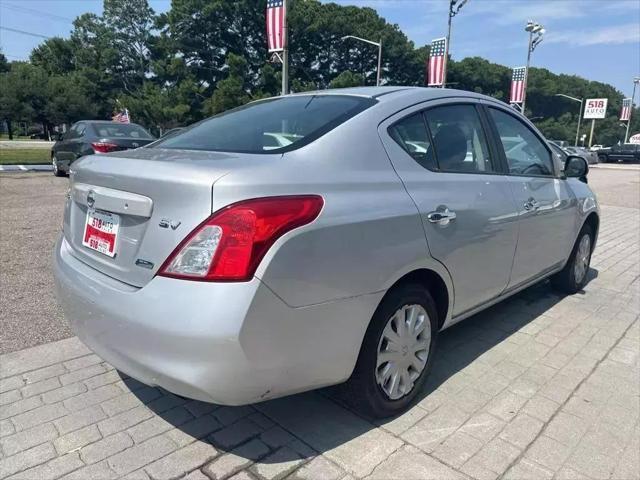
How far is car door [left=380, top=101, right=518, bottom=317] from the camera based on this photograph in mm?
2572

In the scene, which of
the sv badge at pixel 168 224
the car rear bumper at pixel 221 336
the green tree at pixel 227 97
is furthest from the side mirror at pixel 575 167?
the green tree at pixel 227 97

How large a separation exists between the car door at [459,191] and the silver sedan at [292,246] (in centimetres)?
1

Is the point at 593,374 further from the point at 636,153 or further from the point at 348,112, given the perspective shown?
the point at 636,153

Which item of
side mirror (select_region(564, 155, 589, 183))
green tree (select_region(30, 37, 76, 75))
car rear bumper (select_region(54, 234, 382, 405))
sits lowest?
car rear bumper (select_region(54, 234, 382, 405))

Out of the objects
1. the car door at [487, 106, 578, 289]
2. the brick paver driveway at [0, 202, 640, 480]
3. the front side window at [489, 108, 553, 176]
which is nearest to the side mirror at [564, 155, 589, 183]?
the car door at [487, 106, 578, 289]

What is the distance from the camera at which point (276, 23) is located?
14.7 meters

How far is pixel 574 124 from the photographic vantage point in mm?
86562

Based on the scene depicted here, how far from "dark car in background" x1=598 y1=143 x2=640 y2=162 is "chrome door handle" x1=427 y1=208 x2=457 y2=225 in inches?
1813

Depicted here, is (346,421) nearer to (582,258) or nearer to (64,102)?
(582,258)

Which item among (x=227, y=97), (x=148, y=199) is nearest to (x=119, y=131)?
(x=148, y=199)

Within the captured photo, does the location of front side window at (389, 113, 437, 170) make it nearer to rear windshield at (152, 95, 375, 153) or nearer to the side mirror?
rear windshield at (152, 95, 375, 153)

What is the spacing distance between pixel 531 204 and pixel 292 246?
2.29 m

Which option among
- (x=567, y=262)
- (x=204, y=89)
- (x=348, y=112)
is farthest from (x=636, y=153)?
(x=348, y=112)

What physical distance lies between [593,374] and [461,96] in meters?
1.99
